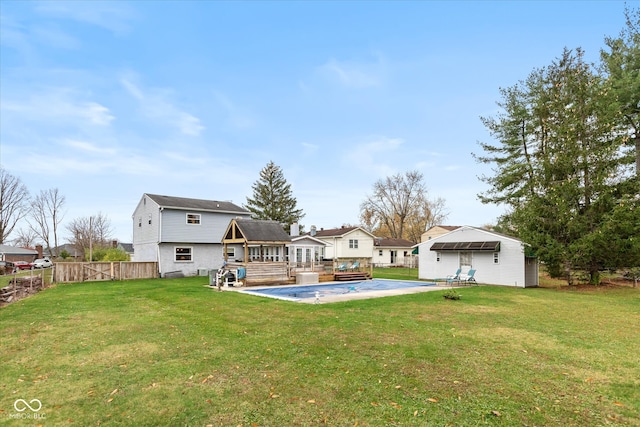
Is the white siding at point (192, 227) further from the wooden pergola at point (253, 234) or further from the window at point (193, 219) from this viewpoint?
the wooden pergola at point (253, 234)

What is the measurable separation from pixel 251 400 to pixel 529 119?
1081 inches

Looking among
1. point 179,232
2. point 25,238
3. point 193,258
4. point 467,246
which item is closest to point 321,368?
point 467,246

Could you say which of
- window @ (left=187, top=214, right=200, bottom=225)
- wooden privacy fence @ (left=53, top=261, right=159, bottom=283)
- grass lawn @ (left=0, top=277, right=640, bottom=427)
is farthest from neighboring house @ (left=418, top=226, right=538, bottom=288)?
wooden privacy fence @ (left=53, top=261, right=159, bottom=283)

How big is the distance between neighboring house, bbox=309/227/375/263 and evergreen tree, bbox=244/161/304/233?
27.8 feet

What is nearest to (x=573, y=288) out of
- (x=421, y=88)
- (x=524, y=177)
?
(x=524, y=177)

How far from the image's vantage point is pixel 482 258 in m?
22.6

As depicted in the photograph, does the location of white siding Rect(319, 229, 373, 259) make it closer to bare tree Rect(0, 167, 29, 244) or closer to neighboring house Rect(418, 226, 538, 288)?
neighboring house Rect(418, 226, 538, 288)

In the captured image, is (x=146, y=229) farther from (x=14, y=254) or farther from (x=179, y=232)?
(x=14, y=254)

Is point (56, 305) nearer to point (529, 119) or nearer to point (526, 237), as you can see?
point (526, 237)

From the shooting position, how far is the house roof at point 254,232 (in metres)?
21.3

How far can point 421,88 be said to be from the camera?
20.9 m

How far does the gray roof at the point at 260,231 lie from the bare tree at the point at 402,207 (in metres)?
Result: 36.9

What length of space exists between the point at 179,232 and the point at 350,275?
13682 mm

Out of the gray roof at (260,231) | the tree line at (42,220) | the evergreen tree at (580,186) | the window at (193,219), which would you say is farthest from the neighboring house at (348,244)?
the tree line at (42,220)
